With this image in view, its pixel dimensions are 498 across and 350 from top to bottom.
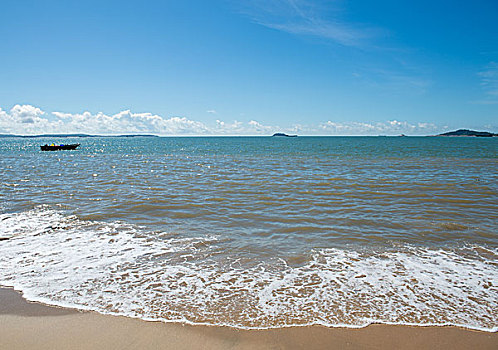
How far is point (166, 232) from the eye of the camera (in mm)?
8469

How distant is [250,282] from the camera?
17.9 ft

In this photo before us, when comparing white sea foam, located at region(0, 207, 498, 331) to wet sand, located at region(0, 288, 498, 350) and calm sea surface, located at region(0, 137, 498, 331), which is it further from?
wet sand, located at region(0, 288, 498, 350)

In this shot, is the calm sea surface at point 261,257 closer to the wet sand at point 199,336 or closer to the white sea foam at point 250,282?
the white sea foam at point 250,282

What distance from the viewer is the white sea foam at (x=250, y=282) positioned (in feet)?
14.6

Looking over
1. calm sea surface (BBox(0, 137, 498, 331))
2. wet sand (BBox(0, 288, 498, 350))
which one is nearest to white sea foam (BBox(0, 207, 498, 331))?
calm sea surface (BBox(0, 137, 498, 331))

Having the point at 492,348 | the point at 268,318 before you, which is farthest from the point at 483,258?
the point at 268,318

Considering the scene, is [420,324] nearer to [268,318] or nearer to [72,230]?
[268,318]

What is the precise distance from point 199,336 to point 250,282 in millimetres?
1683

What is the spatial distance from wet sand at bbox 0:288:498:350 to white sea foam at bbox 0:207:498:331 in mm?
189

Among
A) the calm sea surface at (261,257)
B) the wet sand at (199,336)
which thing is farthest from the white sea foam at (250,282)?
the wet sand at (199,336)

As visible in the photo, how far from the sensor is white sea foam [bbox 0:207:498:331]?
4445 mm

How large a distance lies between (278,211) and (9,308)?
7.90 m

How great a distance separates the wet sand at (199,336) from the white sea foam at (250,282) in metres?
0.19

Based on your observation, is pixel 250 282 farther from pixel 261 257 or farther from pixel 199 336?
pixel 199 336
